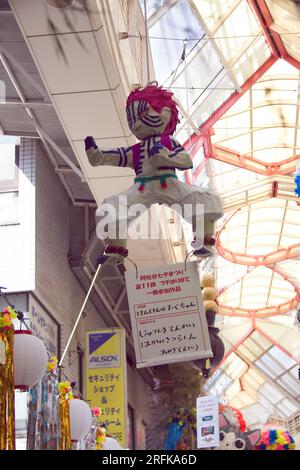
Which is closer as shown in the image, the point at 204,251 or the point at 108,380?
the point at 204,251

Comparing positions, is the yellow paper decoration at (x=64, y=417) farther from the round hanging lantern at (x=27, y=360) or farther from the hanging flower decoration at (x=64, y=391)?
the round hanging lantern at (x=27, y=360)

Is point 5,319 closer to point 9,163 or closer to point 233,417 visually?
point 9,163

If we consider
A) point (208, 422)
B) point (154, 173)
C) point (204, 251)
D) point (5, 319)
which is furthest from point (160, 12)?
point (208, 422)

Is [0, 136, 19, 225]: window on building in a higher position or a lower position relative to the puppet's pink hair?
higher

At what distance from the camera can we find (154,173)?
20.0 feet

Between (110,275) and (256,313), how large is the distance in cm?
902

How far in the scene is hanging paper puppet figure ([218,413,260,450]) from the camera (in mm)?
16406

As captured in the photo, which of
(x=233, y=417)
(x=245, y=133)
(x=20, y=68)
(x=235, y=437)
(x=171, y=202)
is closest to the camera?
(x=171, y=202)

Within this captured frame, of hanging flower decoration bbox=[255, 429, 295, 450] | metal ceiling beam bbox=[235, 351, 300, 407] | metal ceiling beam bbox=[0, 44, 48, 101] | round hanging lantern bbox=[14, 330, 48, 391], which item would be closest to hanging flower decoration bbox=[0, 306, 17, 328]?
round hanging lantern bbox=[14, 330, 48, 391]

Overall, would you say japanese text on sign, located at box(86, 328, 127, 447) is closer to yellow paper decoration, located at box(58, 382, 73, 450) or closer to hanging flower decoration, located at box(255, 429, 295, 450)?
hanging flower decoration, located at box(255, 429, 295, 450)

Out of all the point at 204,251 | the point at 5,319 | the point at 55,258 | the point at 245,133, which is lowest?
the point at 5,319

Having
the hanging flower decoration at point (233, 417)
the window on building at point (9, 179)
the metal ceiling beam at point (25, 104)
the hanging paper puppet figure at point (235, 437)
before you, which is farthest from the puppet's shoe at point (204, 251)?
the hanging flower decoration at point (233, 417)

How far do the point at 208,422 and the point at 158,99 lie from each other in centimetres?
865

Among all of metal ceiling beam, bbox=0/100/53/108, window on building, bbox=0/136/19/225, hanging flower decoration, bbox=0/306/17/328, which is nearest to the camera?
hanging flower decoration, bbox=0/306/17/328
